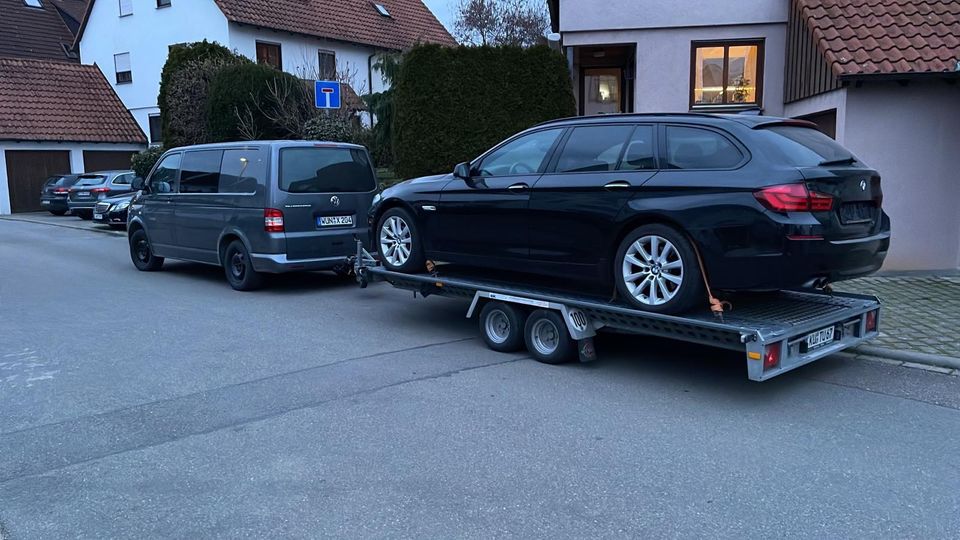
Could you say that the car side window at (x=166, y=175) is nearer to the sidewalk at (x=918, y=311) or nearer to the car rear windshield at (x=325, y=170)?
the car rear windshield at (x=325, y=170)

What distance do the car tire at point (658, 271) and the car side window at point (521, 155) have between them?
130cm

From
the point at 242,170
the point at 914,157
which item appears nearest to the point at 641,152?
the point at 242,170

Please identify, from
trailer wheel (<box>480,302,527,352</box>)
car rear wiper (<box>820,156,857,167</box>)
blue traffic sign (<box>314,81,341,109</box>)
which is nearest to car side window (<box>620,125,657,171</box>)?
car rear wiper (<box>820,156,857,167</box>)

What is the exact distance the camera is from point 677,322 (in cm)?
562

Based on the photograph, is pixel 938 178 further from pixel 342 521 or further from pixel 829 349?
pixel 342 521

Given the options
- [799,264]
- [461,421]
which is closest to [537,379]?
[461,421]

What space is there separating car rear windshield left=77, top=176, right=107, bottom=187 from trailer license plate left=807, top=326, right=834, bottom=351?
879 inches

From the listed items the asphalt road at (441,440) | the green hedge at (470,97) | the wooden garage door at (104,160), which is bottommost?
the asphalt road at (441,440)

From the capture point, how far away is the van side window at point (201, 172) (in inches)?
414

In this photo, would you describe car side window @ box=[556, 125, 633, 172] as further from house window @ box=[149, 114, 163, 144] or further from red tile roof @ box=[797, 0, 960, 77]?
house window @ box=[149, 114, 163, 144]

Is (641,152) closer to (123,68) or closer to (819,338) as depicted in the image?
(819,338)

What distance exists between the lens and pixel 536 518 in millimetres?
3883

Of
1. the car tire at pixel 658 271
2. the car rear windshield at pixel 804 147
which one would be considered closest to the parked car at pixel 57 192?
the car tire at pixel 658 271

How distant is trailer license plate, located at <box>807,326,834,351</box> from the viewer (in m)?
5.70
